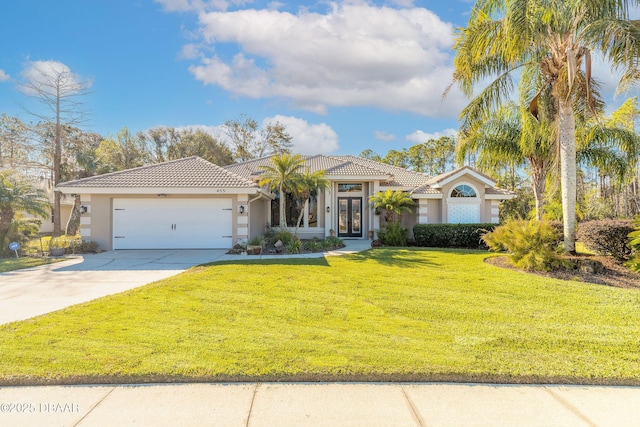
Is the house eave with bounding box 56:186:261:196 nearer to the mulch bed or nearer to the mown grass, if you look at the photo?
the mown grass

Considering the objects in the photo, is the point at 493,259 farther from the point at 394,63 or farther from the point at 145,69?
→ the point at 145,69

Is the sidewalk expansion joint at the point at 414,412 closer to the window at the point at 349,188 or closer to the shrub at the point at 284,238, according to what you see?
the shrub at the point at 284,238

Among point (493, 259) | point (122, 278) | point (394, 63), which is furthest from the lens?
point (394, 63)

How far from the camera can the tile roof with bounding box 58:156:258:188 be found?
13945mm

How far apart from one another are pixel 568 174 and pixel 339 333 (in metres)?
9.30

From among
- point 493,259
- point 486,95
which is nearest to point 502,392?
point 493,259

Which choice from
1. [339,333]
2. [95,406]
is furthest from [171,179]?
[95,406]

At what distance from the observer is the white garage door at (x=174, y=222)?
47.4 ft

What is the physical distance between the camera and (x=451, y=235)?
1587cm

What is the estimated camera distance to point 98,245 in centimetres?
1415

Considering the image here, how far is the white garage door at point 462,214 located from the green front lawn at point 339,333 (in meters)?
9.21

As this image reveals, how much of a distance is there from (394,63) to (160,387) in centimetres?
1799

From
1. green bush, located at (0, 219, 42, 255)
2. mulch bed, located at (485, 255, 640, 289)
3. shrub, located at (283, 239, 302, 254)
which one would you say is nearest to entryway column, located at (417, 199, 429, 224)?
shrub, located at (283, 239, 302, 254)

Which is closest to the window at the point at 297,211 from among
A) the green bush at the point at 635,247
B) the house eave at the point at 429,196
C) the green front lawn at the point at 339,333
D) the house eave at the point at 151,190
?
the house eave at the point at 151,190
